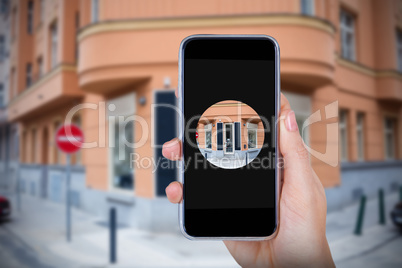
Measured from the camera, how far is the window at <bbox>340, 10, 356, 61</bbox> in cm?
530

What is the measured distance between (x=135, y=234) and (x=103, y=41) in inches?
88.6

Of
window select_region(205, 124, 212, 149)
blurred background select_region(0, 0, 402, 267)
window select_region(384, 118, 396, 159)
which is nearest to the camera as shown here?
window select_region(205, 124, 212, 149)

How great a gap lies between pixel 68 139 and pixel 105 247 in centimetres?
142

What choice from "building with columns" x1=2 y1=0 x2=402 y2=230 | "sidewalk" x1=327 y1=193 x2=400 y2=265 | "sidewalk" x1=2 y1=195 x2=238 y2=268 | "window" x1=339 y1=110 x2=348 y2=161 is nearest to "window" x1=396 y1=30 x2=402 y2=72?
"building with columns" x1=2 y1=0 x2=402 y2=230

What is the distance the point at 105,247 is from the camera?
3.06m

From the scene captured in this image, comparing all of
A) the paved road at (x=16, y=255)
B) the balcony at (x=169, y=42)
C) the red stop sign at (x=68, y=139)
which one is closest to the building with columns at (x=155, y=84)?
the balcony at (x=169, y=42)

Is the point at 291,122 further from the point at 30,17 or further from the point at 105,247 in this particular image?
the point at 30,17

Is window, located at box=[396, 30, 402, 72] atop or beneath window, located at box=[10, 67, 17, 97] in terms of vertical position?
atop

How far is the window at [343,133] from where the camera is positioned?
5.59m

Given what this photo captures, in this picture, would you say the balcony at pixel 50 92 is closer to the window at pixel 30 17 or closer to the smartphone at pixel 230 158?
the window at pixel 30 17

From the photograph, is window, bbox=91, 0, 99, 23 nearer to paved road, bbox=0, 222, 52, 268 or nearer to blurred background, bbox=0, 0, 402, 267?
blurred background, bbox=0, 0, 402, 267

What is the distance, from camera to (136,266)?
2.52 meters

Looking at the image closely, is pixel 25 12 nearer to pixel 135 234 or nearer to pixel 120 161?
pixel 120 161

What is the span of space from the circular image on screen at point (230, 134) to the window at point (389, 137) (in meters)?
6.77
